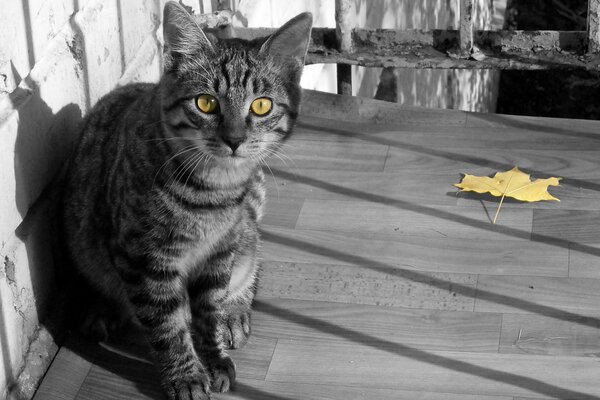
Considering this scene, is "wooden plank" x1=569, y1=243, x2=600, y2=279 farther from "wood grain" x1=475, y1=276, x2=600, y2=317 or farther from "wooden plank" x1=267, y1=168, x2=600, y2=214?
"wooden plank" x1=267, y1=168, x2=600, y2=214

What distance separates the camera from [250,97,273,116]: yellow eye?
2680 mm

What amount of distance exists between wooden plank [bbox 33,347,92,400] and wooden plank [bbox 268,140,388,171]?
1.24 meters

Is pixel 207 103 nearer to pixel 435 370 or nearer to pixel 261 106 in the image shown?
pixel 261 106

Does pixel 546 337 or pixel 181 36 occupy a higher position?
pixel 181 36

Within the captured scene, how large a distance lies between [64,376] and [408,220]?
129cm

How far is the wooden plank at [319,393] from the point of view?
104 inches

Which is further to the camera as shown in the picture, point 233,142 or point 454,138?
point 454,138

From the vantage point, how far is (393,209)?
11.5 feet

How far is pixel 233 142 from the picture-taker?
2596mm

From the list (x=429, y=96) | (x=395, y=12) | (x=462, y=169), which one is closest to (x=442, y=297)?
(x=462, y=169)

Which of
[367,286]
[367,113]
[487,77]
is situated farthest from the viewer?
[487,77]

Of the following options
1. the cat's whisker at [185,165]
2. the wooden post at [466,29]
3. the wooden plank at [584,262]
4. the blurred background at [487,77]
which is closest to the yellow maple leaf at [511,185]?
the wooden plank at [584,262]

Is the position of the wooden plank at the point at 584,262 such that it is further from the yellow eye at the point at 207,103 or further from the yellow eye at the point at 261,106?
the yellow eye at the point at 207,103

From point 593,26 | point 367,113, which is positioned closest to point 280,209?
point 367,113
